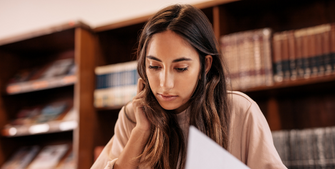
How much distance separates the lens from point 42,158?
254 cm

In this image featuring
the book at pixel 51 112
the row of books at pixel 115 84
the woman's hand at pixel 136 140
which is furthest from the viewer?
the book at pixel 51 112

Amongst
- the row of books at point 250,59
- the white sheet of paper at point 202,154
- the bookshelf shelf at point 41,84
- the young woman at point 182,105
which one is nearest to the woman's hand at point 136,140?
the young woman at point 182,105

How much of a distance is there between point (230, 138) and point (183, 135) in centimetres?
15

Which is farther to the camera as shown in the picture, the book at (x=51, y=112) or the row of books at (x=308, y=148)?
the book at (x=51, y=112)

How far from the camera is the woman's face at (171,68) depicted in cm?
100

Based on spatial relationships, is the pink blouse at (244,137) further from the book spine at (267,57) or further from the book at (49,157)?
the book at (49,157)

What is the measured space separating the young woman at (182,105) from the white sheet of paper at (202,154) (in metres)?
0.36

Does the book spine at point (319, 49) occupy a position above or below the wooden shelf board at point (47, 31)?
below

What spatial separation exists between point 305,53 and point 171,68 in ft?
3.39

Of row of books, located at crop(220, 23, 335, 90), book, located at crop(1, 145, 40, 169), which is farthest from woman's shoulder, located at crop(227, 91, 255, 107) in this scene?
book, located at crop(1, 145, 40, 169)

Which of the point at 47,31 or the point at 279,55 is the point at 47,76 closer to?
the point at 47,31

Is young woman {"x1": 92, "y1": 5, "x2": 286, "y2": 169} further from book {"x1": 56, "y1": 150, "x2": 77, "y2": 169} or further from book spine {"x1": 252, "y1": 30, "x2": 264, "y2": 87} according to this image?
book {"x1": 56, "y1": 150, "x2": 77, "y2": 169}

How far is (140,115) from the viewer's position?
1.14 metres

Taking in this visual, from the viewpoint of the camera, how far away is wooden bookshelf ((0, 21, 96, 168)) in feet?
7.35
